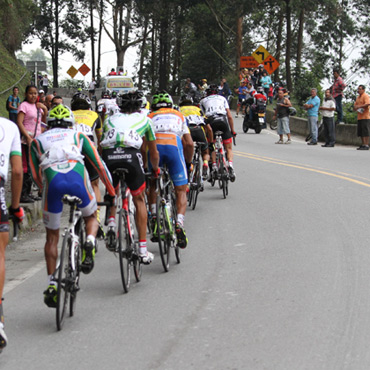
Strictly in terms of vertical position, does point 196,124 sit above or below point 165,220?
above

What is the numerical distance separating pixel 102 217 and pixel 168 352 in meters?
6.95

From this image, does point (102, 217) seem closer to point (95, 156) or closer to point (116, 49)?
point (95, 156)

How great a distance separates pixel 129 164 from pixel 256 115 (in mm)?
22802

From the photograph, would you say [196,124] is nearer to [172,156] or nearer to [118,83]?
[172,156]

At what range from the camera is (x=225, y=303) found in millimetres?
7555

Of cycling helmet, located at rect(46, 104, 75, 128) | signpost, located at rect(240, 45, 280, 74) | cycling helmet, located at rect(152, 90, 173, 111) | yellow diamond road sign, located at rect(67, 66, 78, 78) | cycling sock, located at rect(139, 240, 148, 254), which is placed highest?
signpost, located at rect(240, 45, 280, 74)

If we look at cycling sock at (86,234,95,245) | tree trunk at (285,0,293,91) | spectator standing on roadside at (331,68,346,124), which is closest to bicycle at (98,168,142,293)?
cycling sock at (86,234,95,245)

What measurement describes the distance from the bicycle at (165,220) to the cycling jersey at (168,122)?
0.47m

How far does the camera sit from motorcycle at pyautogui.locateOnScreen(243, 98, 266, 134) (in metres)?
30.0

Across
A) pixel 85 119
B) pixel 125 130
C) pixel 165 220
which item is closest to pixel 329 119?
pixel 85 119

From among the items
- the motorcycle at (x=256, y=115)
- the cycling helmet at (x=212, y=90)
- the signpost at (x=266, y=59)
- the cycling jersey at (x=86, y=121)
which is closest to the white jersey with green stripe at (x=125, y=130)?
the cycling jersey at (x=86, y=121)

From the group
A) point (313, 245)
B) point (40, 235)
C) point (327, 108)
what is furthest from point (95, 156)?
point (327, 108)

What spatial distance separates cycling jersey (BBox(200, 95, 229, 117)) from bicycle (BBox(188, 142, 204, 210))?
993mm

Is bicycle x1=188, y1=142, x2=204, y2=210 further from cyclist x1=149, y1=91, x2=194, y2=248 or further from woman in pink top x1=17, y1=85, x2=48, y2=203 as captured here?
cyclist x1=149, y1=91, x2=194, y2=248
